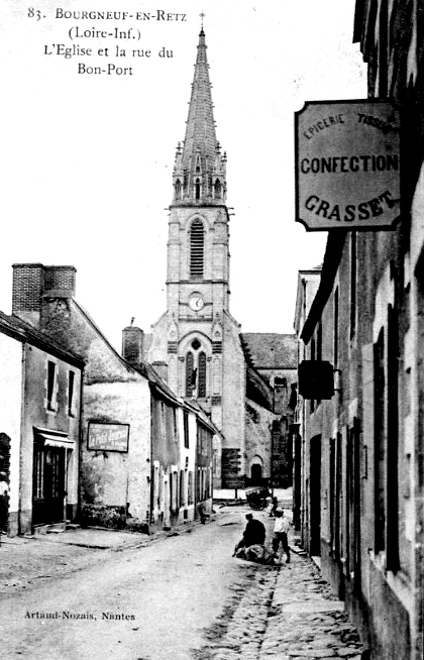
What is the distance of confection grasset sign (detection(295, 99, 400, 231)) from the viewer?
19.2 ft

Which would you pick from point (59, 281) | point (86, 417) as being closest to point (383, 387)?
point (86, 417)

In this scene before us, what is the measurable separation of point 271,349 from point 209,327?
18.8 m

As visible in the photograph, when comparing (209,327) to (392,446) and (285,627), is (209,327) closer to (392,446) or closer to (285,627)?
(285,627)

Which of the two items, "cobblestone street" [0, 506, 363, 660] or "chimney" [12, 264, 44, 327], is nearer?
"cobblestone street" [0, 506, 363, 660]

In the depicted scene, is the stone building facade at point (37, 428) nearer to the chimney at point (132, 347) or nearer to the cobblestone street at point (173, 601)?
the cobblestone street at point (173, 601)

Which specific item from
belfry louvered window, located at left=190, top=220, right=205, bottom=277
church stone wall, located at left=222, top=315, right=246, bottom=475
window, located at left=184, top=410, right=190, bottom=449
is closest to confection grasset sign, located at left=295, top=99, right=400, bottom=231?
window, located at left=184, top=410, right=190, bottom=449

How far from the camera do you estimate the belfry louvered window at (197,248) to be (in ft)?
232

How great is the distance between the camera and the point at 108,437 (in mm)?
25375

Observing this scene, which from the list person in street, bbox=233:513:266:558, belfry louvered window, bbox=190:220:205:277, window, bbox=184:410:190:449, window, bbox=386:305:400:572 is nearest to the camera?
window, bbox=386:305:400:572

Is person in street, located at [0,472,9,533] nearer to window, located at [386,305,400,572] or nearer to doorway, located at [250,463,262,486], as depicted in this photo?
window, located at [386,305,400,572]

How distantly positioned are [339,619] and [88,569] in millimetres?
6295

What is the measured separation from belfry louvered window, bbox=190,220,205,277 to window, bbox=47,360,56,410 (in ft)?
158

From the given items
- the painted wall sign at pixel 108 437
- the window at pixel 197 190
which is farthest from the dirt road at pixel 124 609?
the window at pixel 197 190

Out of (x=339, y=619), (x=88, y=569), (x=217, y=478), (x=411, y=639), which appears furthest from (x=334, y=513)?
(x=217, y=478)
